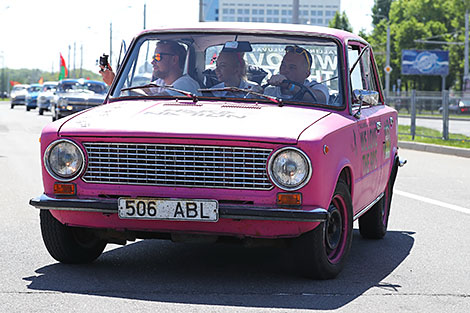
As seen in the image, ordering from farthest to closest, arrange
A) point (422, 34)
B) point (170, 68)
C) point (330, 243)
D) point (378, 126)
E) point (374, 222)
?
point (422, 34)
point (374, 222)
point (378, 126)
point (170, 68)
point (330, 243)

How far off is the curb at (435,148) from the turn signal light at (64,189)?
15.8 meters

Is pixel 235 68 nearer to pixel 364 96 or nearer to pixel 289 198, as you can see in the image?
pixel 364 96

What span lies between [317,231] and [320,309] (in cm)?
71

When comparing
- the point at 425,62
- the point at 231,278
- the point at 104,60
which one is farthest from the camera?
the point at 425,62

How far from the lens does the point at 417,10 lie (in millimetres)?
100500

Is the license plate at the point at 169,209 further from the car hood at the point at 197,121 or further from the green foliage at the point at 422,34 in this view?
the green foliage at the point at 422,34

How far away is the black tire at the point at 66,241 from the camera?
6.41m

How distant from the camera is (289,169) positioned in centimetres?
573

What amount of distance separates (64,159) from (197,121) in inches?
35.2

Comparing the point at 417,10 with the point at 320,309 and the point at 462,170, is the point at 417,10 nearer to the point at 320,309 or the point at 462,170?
the point at 462,170

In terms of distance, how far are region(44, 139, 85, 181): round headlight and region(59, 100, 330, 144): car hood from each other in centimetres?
8

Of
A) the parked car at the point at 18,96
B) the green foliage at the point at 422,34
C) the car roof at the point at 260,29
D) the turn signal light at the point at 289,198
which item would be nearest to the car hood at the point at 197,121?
the turn signal light at the point at 289,198

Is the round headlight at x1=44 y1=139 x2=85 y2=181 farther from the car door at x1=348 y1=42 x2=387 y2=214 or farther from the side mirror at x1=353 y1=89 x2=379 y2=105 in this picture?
the side mirror at x1=353 y1=89 x2=379 y2=105

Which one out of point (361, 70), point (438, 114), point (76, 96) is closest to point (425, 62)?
point (76, 96)
